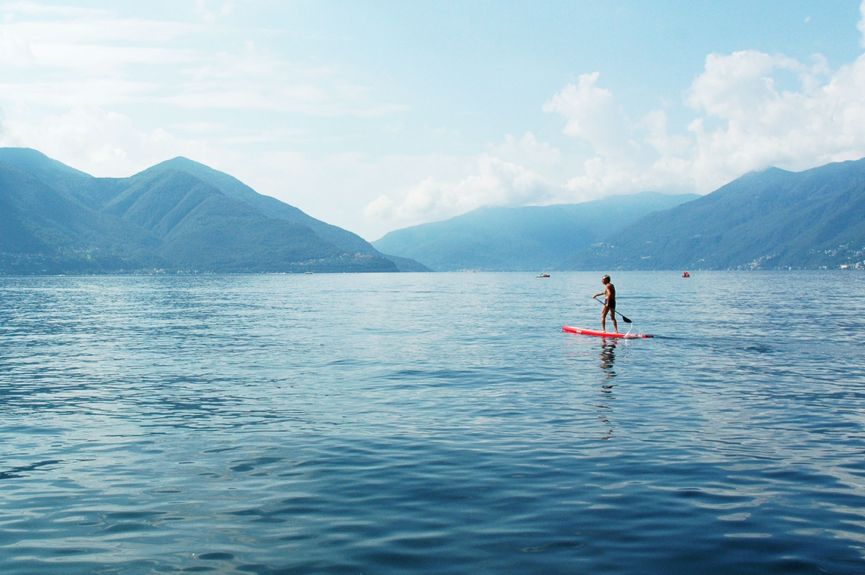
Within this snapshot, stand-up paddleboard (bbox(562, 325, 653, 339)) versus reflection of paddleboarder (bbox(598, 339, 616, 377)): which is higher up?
stand-up paddleboard (bbox(562, 325, 653, 339))

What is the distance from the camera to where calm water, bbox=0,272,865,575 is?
10930 mm

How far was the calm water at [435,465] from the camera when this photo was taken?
10930 mm

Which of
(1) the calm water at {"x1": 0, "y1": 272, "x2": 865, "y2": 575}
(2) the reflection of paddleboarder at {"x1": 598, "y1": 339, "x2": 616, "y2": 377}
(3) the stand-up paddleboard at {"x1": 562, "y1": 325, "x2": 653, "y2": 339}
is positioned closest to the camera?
(1) the calm water at {"x1": 0, "y1": 272, "x2": 865, "y2": 575}

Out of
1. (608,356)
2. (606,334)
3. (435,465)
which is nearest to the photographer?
(435,465)

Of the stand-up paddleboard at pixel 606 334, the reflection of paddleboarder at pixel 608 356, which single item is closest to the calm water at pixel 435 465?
the reflection of paddleboarder at pixel 608 356

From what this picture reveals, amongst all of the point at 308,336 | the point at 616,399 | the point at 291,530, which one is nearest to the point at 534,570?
the point at 291,530

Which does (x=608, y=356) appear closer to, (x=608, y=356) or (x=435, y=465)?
(x=608, y=356)

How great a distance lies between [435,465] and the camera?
627 inches

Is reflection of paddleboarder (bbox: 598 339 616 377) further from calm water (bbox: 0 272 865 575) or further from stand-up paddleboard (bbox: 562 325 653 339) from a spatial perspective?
stand-up paddleboard (bbox: 562 325 653 339)

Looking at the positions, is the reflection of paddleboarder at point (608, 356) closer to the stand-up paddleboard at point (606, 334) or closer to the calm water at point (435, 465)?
the calm water at point (435, 465)

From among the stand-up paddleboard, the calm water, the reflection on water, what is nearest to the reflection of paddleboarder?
the reflection on water

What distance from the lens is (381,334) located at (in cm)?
5019

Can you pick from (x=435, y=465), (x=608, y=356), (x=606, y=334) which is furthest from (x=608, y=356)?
(x=435, y=465)

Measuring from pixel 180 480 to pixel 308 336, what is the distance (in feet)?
110
